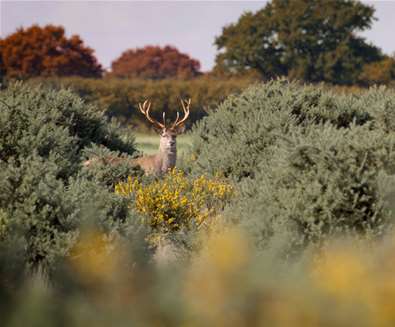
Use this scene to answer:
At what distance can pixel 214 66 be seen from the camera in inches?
2630

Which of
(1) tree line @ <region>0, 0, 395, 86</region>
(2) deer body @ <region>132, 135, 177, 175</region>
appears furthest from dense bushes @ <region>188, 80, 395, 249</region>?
(1) tree line @ <region>0, 0, 395, 86</region>

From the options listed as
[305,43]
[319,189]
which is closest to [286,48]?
[305,43]

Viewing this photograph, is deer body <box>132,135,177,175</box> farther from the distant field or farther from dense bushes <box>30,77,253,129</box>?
dense bushes <box>30,77,253,129</box>

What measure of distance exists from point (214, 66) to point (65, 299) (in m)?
63.8

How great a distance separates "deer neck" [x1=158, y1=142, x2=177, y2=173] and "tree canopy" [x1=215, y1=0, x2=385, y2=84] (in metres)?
44.1

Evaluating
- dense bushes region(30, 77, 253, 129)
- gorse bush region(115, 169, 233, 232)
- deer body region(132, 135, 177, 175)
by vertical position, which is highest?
dense bushes region(30, 77, 253, 129)

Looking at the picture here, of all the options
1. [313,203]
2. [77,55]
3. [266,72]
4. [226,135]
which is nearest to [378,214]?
[313,203]

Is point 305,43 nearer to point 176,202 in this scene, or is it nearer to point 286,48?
point 286,48

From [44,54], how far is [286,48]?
65.3 feet

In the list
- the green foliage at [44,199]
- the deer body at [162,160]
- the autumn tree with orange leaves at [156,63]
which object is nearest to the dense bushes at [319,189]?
the green foliage at [44,199]

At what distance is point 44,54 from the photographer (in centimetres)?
6812

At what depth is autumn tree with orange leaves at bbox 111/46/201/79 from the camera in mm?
94625

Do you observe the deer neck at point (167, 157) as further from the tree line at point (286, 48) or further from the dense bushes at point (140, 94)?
the tree line at point (286, 48)

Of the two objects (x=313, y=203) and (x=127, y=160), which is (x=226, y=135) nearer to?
(x=127, y=160)
